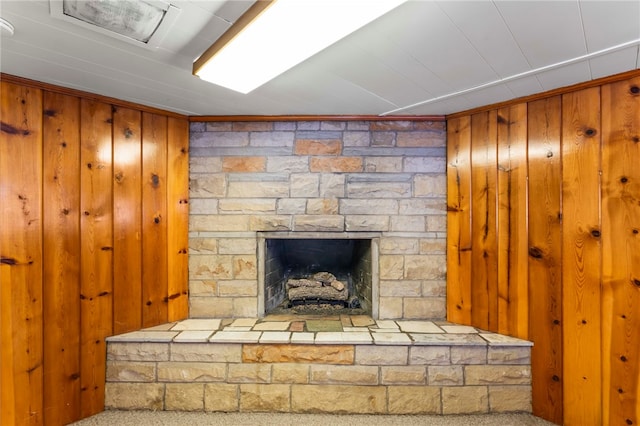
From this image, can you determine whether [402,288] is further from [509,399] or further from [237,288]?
[237,288]

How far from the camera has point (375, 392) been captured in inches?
70.2

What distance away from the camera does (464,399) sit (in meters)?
1.77

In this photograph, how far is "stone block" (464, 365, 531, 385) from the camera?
1755 mm

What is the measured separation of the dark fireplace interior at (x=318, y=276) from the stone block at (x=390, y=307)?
0.13 m

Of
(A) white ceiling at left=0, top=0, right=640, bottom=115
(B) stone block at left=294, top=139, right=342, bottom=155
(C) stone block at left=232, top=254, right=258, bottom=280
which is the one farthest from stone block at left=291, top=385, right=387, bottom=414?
(A) white ceiling at left=0, top=0, right=640, bottom=115

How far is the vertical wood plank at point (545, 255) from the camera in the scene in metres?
1.67

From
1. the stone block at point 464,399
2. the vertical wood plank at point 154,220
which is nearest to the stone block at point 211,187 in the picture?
the vertical wood plank at point 154,220

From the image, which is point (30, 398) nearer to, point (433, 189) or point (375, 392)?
→ point (375, 392)

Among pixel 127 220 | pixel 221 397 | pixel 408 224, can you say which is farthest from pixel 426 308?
pixel 127 220

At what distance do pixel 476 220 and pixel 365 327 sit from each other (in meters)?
1.07

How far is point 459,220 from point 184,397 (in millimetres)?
2181

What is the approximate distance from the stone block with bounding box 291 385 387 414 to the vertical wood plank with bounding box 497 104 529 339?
93 centimetres

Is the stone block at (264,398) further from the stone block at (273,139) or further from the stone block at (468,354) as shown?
the stone block at (273,139)

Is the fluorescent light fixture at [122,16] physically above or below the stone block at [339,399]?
above
